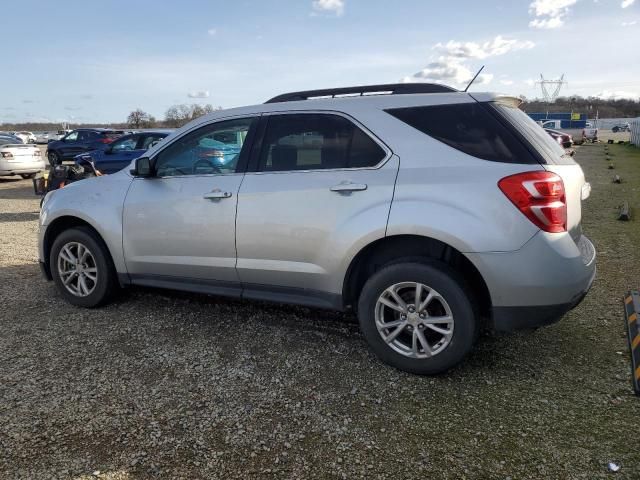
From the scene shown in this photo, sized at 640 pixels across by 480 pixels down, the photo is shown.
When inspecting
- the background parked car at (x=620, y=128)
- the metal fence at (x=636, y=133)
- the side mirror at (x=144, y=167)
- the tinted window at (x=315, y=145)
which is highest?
the background parked car at (x=620, y=128)

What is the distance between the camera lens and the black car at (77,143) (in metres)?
20.1

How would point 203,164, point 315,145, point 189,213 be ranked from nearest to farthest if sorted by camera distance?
point 315,145
point 189,213
point 203,164

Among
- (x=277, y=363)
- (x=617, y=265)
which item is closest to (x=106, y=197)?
(x=277, y=363)

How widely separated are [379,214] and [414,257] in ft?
1.20

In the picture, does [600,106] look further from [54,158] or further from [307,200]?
[307,200]

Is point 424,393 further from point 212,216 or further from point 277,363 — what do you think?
point 212,216

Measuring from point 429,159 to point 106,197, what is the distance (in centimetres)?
285

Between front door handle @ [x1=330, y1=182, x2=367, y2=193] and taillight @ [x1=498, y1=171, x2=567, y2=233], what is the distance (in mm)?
857

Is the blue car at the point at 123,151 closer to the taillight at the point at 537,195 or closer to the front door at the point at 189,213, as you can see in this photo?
the front door at the point at 189,213

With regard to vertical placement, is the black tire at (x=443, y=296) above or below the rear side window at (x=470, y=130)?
below

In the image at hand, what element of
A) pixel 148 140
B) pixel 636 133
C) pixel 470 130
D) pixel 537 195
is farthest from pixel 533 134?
pixel 636 133

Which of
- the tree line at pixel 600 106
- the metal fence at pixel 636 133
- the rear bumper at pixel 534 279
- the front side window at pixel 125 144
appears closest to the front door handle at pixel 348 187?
the rear bumper at pixel 534 279

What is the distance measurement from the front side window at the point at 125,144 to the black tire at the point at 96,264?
802 centimetres

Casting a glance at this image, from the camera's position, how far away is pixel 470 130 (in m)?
3.10
